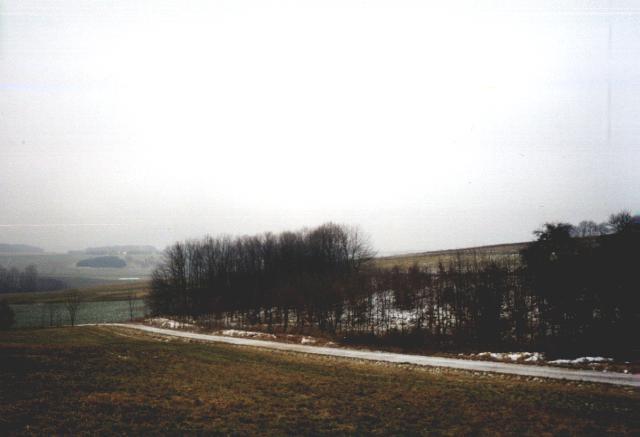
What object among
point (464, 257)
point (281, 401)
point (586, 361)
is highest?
point (464, 257)

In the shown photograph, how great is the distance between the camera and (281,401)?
15180 mm

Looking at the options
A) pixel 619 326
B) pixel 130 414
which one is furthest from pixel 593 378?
pixel 130 414

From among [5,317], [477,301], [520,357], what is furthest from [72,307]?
[520,357]

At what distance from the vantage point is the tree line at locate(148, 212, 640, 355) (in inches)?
1403

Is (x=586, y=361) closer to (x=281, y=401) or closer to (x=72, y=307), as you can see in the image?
(x=281, y=401)

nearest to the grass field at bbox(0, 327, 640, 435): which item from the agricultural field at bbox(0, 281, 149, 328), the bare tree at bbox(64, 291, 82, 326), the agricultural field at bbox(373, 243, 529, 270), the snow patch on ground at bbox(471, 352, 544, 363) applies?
the snow patch on ground at bbox(471, 352, 544, 363)

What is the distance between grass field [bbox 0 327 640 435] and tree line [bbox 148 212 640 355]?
17.9 meters

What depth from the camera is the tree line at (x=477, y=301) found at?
117 feet

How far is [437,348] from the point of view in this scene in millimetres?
37656

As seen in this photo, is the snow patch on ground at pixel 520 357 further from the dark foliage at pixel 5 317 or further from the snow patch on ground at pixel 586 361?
the dark foliage at pixel 5 317

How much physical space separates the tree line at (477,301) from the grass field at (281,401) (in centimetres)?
1788

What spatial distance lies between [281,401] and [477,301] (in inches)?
1496

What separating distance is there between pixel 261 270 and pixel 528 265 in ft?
218

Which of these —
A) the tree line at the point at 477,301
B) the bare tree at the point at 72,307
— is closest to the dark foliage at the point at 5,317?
the bare tree at the point at 72,307
